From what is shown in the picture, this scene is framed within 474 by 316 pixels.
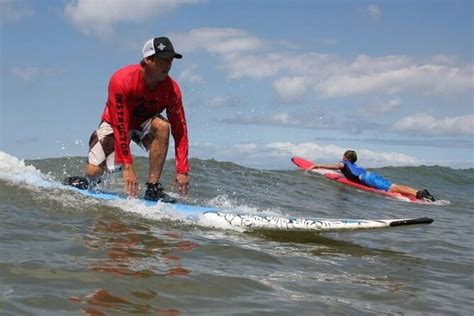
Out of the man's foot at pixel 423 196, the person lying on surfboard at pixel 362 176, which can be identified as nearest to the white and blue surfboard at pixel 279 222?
the man's foot at pixel 423 196

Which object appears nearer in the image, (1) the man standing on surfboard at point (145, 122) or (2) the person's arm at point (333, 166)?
(1) the man standing on surfboard at point (145, 122)

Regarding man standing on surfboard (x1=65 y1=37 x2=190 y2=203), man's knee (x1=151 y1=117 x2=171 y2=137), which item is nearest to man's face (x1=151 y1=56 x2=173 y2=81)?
man standing on surfboard (x1=65 y1=37 x2=190 y2=203)

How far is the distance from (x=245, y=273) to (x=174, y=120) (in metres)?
3.19

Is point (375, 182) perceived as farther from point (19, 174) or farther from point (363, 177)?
point (19, 174)

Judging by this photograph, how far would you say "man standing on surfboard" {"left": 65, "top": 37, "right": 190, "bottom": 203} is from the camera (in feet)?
19.5

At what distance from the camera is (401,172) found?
81.6ft

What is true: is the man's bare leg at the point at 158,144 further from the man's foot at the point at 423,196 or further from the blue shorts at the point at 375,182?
the blue shorts at the point at 375,182

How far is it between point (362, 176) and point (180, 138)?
355 inches

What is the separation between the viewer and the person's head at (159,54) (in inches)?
229

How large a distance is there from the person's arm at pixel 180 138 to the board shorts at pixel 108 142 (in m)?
0.16

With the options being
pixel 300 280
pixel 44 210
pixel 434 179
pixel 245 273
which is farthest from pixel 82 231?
pixel 434 179

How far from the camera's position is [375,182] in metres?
14.1

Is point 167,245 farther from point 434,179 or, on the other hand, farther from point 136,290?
point 434,179

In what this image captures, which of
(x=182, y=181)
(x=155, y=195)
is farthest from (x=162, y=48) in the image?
(x=155, y=195)
